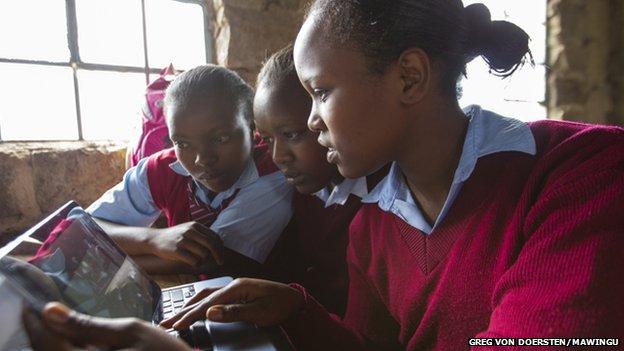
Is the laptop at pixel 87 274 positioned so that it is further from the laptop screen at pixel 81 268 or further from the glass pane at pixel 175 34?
the glass pane at pixel 175 34

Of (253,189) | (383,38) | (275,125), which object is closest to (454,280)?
(383,38)

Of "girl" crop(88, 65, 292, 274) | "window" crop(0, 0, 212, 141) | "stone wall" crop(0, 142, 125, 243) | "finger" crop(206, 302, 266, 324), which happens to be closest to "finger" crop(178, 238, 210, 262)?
"girl" crop(88, 65, 292, 274)

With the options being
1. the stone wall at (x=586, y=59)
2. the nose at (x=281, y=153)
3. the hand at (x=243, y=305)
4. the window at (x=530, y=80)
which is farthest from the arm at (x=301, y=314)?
the stone wall at (x=586, y=59)

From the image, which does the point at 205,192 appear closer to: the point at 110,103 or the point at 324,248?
the point at 324,248

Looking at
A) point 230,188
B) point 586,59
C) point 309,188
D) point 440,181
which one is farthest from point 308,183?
point 586,59

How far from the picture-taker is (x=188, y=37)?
6.37 ft

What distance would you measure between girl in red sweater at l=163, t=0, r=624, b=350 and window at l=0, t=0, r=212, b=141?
126 cm

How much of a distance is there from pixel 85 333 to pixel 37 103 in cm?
156

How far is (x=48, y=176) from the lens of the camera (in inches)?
60.5

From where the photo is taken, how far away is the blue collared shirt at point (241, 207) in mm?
1146

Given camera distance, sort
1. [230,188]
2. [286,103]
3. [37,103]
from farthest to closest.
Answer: [37,103], [230,188], [286,103]

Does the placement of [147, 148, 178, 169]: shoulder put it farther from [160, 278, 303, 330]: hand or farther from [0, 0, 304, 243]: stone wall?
[160, 278, 303, 330]: hand

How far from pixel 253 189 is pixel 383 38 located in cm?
61

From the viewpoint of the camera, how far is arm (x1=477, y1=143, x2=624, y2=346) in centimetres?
43
